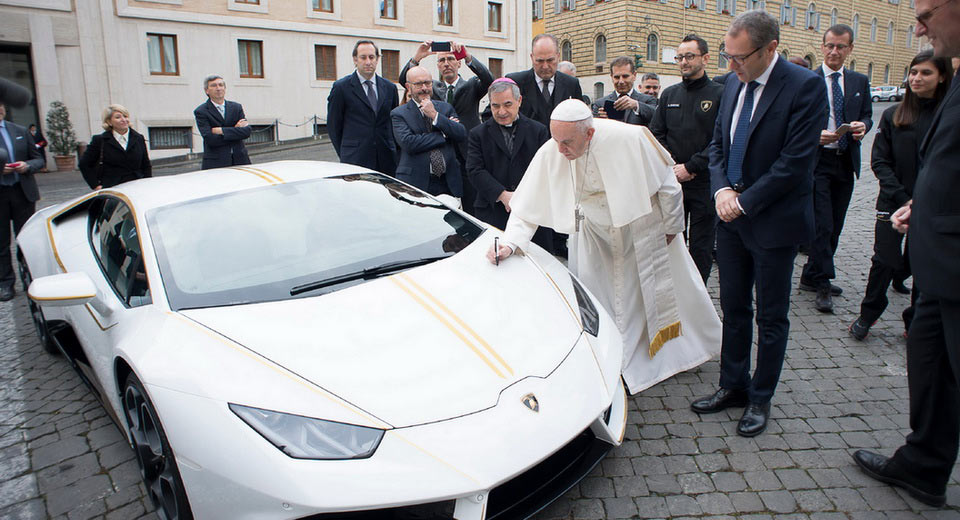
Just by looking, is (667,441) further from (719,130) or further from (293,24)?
(293,24)

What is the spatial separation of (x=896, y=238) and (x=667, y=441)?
2.00m

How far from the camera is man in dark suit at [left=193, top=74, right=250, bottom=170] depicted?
24.0 ft

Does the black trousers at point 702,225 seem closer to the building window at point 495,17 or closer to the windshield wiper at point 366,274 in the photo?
the windshield wiper at point 366,274

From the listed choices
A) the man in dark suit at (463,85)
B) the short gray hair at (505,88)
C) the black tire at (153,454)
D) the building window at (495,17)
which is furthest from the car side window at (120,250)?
the building window at (495,17)

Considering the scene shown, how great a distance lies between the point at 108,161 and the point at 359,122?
281 cm

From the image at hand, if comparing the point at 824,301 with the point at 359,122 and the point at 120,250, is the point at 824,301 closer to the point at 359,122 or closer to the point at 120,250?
the point at 359,122

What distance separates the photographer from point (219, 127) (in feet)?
24.4

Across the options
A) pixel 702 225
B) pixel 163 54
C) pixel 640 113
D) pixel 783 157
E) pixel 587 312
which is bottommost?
pixel 587 312

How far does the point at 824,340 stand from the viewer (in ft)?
13.6

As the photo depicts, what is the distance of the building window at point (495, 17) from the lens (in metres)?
31.2

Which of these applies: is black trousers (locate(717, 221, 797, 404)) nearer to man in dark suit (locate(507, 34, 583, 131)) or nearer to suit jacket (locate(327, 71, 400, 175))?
man in dark suit (locate(507, 34, 583, 131))

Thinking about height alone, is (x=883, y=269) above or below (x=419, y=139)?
below

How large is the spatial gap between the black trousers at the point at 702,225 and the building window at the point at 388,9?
2594 centimetres

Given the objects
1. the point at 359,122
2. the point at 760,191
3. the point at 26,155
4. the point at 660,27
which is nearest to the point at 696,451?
the point at 760,191
